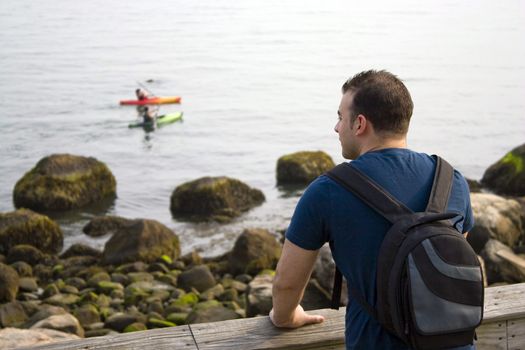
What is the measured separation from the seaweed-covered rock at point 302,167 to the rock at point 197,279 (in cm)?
947

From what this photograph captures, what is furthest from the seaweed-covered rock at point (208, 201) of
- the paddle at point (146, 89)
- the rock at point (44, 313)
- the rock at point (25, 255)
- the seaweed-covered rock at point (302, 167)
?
the paddle at point (146, 89)

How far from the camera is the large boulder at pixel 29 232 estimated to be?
650 inches

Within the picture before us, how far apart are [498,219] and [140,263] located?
19.2 ft

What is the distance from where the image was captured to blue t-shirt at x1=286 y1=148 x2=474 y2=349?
3162 mm

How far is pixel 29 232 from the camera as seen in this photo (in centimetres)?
1691

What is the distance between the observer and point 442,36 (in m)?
76.6

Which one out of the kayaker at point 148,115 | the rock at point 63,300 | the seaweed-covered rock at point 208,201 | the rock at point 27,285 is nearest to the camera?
the rock at point 63,300

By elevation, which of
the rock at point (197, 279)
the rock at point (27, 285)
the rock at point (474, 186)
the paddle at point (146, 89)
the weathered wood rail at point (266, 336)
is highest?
the weathered wood rail at point (266, 336)

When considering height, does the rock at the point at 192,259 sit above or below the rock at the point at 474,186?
above

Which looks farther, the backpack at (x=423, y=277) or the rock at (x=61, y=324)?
the rock at (x=61, y=324)

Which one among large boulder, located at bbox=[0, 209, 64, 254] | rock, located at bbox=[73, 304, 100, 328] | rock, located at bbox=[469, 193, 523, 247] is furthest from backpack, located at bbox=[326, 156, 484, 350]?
large boulder, located at bbox=[0, 209, 64, 254]

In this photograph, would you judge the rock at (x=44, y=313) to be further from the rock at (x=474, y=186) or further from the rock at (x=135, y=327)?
the rock at (x=474, y=186)

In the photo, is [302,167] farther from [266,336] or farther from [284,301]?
[284,301]

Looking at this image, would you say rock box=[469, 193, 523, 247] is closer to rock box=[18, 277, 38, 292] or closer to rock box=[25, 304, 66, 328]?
rock box=[25, 304, 66, 328]
